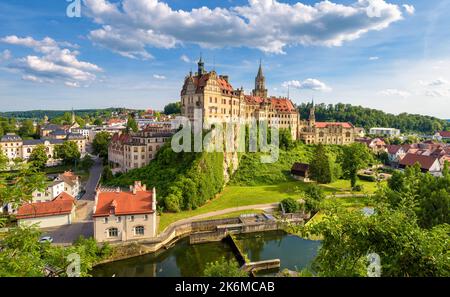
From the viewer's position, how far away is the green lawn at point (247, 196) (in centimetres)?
3320

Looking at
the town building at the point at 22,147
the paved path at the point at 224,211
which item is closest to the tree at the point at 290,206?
the paved path at the point at 224,211

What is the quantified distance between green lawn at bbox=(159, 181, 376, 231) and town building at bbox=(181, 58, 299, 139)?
47.7ft

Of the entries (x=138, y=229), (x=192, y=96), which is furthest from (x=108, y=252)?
(x=192, y=96)

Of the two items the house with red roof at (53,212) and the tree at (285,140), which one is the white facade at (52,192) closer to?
the house with red roof at (53,212)

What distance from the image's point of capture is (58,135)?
83062 mm

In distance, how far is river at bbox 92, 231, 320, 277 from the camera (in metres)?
22.9

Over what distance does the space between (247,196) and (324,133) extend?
40.8m

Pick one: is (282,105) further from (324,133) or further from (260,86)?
(324,133)

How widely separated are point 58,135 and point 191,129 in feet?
182

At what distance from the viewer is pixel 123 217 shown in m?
26.2

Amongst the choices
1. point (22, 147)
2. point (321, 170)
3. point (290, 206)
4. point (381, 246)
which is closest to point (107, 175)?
point (290, 206)
